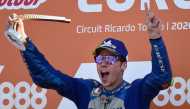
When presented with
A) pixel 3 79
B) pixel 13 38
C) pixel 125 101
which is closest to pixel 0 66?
pixel 3 79

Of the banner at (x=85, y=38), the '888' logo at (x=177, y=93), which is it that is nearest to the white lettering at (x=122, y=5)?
the banner at (x=85, y=38)

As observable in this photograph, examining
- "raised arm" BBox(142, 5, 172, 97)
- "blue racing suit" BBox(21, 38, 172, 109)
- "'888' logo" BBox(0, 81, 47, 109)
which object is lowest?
"'888' logo" BBox(0, 81, 47, 109)

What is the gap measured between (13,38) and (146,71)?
714 mm

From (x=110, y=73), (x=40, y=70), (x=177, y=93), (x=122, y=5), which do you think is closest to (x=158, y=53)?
(x=110, y=73)

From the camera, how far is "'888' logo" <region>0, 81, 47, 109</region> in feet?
10.7

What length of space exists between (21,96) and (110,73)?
2.50 feet

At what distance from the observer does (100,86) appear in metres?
2.75

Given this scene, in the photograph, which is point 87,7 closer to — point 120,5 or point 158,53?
point 120,5

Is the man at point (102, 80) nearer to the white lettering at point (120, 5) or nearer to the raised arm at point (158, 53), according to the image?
the raised arm at point (158, 53)

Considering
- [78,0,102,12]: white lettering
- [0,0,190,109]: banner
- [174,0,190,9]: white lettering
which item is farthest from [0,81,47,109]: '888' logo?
[174,0,190,9]: white lettering

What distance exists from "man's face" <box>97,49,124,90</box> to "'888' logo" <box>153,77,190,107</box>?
16.6 inches

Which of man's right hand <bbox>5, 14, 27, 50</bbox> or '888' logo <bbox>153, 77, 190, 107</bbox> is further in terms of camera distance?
'888' logo <bbox>153, 77, 190, 107</bbox>

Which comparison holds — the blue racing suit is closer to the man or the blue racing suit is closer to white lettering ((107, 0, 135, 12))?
the man

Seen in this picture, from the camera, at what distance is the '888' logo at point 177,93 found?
3035mm
